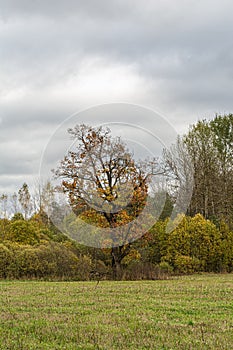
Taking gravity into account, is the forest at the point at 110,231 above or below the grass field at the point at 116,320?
above

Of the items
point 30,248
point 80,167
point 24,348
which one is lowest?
point 24,348

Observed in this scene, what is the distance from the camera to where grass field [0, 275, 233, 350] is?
24.7 ft

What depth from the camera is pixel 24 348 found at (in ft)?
23.7

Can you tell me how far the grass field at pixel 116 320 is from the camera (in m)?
7.52

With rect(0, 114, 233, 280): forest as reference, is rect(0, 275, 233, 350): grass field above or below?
below

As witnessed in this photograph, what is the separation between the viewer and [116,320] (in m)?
9.40

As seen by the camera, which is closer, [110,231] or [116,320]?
[116,320]

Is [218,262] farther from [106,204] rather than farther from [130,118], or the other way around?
[130,118]

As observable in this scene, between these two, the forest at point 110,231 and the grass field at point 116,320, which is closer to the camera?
the grass field at point 116,320

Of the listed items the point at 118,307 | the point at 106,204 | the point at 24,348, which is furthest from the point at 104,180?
→ the point at 24,348

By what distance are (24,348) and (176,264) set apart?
71.9 feet

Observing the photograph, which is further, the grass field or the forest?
the forest

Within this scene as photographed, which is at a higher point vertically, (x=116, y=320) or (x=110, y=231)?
(x=110, y=231)

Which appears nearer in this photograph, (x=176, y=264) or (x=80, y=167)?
(x=80, y=167)
